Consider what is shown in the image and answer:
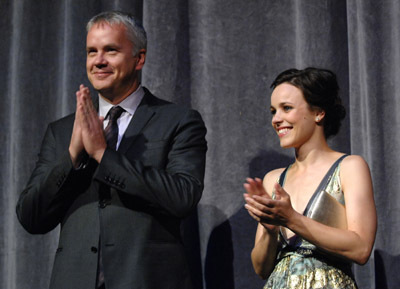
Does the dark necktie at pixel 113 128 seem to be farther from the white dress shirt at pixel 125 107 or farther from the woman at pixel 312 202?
the woman at pixel 312 202

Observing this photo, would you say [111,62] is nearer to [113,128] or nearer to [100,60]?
[100,60]

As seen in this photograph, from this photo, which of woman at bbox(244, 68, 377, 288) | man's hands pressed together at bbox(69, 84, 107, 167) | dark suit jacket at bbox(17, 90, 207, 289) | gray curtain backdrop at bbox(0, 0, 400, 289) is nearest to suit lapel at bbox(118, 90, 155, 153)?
dark suit jacket at bbox(17, 90, 207, 289)

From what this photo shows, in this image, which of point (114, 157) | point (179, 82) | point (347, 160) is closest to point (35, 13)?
point (179, 82)

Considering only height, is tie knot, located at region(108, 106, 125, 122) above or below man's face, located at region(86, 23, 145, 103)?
below

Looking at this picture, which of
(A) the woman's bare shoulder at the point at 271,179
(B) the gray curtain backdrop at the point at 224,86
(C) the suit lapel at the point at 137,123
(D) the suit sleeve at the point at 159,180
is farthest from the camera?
(B) the gray curtain backdrop at the point at 224,86

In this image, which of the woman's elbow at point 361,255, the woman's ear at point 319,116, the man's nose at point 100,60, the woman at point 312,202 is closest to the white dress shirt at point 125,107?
the man's nose at point 100,60

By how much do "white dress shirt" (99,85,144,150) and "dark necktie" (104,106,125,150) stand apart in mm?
13

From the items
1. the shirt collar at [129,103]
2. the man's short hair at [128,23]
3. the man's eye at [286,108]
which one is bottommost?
the man's eye at [286,108]

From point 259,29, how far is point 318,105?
73 centimetres

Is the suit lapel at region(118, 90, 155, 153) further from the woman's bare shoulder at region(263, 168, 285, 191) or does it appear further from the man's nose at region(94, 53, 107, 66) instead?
the woman's bare shoulder at region(263, 168, 285, 191)

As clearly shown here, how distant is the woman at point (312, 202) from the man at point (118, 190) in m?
0.26

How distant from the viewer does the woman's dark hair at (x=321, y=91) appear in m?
2.01

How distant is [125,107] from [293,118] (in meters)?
0.52

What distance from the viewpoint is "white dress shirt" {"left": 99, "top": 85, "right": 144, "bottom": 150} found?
1925 mm
